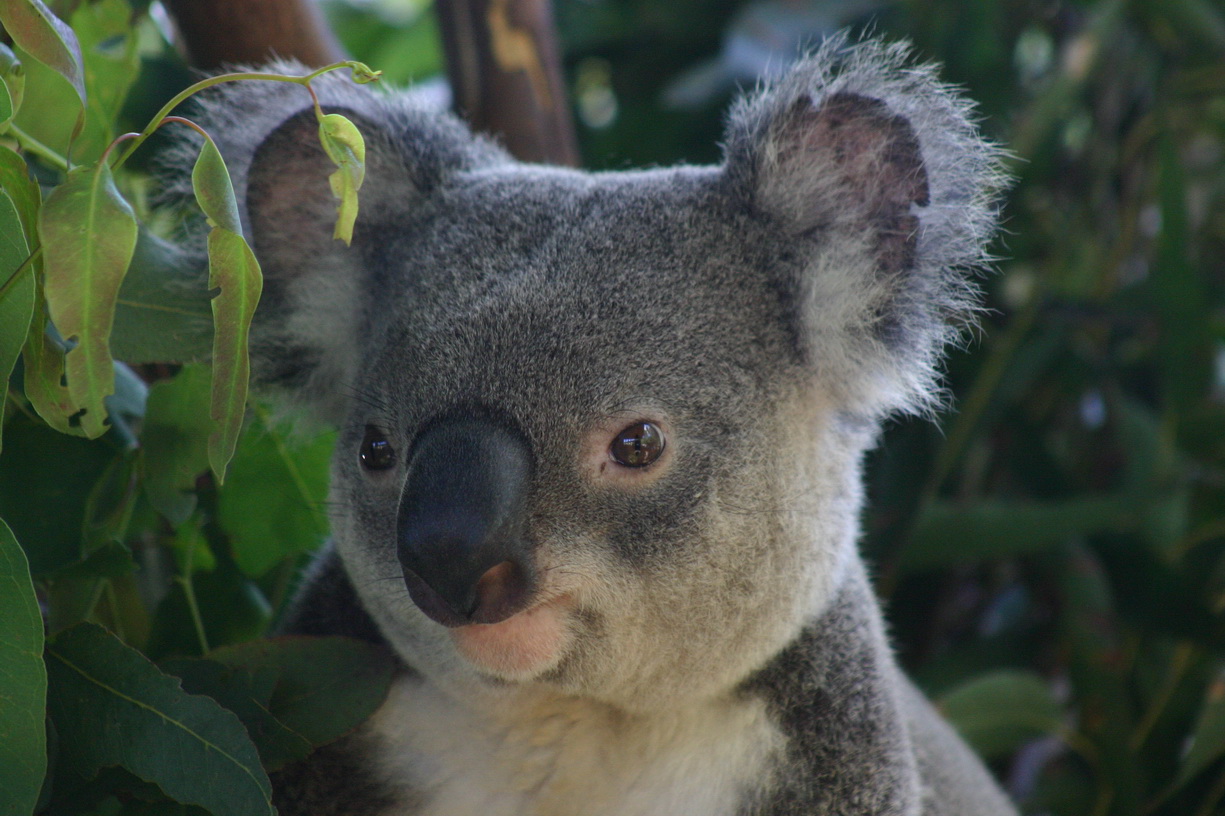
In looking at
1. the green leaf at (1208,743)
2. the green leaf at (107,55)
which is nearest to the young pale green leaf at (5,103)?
the green leaf at (107,55)

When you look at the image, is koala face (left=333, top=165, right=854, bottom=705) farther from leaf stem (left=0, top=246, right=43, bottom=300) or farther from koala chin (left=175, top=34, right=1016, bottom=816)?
leaf stem (left=0, top=246, right=43, bottom=300)

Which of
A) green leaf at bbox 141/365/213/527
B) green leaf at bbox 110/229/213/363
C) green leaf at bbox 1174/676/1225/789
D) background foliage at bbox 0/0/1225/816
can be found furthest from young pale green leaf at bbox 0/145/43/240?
green leaf at bbox 1174/676/1225/789

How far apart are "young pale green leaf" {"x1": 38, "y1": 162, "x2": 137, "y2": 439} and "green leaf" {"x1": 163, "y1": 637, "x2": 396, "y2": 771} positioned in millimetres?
531

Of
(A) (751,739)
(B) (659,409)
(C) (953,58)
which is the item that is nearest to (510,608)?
(B) (659,409)

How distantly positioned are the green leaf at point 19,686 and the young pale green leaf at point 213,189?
1.18ft

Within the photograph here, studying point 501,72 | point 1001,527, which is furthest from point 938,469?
point 501,72

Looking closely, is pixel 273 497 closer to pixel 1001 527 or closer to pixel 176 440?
pixel 176 440

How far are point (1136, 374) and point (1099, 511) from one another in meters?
0.99

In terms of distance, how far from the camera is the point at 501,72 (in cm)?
269

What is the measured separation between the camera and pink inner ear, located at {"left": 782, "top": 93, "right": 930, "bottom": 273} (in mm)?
1517

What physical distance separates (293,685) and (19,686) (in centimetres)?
39

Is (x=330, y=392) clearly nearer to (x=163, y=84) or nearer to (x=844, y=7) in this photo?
(x=163, y=84)

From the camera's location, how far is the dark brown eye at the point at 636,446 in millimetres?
1345

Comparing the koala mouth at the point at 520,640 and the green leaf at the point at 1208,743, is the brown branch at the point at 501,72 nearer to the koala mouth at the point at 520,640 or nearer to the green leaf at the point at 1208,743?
the koala mouth at the point at 520,640
